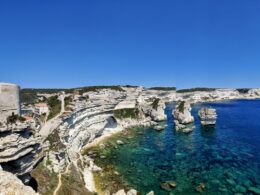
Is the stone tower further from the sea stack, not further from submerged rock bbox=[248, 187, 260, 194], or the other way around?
the sea stack

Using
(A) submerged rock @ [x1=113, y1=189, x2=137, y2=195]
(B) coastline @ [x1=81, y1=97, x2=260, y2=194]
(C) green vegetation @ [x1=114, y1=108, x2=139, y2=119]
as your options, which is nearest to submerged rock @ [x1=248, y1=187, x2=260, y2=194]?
(A) submerged rock @ [x1=113, y1=189, x2=137, y2=195]

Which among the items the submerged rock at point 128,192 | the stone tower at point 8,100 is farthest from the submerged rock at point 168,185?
the stone tower at point 8,100

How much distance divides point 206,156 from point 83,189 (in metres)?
28.4

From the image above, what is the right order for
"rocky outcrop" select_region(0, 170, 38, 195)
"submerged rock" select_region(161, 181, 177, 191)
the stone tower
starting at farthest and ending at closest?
1. "submerged rock" select_region(161, 181, 177, 191)
2. the stone tower
3. "rocky outcrop" select_region(0, 170, 38, 195)

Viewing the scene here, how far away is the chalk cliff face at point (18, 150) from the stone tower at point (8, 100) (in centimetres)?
325

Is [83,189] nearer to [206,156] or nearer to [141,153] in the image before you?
[141,153]

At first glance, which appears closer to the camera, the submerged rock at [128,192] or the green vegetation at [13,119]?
the green vegetation at [13,119]

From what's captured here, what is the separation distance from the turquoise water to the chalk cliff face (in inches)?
642

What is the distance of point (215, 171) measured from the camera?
41000mm

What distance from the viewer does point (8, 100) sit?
84.5ft

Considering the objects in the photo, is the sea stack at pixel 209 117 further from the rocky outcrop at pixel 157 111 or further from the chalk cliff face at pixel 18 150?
the chalk cliff face at pixel 18 150

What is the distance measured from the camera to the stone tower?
82.4 feet

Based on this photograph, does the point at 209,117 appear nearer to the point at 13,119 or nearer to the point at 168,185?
the point at 168,185

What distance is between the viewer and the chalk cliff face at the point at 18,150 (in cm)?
2078
